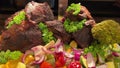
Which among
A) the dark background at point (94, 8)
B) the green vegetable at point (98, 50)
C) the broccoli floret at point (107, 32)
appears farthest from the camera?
the dark background at point (94, 8)

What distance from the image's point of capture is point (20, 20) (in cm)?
230

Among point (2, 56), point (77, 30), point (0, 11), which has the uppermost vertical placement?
point (77, 30)

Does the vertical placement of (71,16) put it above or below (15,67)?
above

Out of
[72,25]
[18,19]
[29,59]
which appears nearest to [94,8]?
[72,25]

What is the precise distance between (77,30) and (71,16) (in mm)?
135

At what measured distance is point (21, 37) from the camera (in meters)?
2.24

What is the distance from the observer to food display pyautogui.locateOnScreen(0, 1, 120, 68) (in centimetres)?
219

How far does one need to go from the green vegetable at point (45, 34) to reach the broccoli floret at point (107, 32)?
35 centimetres

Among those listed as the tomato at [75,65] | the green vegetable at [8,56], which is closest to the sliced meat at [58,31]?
the tomato at [75,65]

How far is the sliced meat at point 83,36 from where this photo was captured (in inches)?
88.7

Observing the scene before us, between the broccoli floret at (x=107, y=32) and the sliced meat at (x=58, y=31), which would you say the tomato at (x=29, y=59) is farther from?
the broccoli floret at (x=107, y=32)

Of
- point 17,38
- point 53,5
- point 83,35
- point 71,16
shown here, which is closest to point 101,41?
point 83,35

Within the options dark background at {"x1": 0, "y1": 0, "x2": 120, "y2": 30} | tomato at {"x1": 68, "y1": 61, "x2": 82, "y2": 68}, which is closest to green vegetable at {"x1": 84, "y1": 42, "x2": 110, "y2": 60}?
tomato at {"x1": 68, "y1": 61, "x2": 82, "y2": 68}

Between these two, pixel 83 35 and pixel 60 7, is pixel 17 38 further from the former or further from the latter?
pixel 60 7
